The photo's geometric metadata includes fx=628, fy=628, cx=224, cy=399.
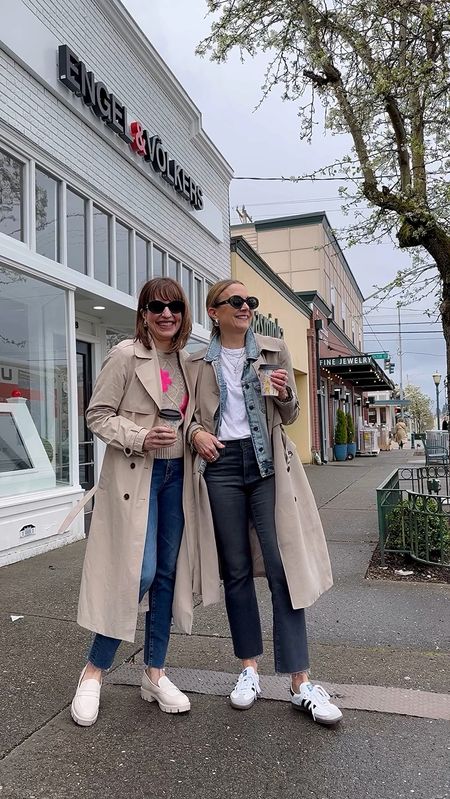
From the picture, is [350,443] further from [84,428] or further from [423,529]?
[423,529]

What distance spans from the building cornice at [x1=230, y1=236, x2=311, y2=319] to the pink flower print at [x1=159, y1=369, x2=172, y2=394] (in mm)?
10653

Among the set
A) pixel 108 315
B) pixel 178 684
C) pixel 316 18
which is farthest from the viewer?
pixel 108 315

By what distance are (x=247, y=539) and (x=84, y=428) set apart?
547cm

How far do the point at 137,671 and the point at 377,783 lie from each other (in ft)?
4.56

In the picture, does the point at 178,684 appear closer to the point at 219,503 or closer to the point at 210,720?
the point at 210,720

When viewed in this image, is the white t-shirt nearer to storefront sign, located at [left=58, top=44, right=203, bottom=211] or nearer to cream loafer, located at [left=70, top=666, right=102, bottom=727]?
cream loafer, located at [left=70, top=666, right=102, bottom=727]

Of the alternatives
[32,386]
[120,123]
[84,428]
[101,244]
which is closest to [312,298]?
[120,123]

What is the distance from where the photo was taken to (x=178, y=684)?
3.08 metres

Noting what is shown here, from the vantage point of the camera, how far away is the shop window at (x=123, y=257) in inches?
315

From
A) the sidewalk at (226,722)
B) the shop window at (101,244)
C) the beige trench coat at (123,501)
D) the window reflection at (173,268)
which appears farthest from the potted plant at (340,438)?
the beige trench coat at (123,501)

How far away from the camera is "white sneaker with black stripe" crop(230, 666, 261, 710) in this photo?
2.76 m

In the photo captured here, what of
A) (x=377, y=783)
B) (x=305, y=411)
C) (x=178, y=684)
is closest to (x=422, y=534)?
(x=178, y=684)

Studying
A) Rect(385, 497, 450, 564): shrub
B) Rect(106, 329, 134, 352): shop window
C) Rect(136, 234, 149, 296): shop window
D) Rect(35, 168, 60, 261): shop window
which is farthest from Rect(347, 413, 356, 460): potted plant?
Rect(35, 168, 60, 261): shop window

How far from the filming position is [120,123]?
7.64 metres
